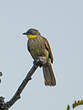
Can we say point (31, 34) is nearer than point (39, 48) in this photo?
No

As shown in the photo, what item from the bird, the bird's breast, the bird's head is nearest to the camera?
the bird

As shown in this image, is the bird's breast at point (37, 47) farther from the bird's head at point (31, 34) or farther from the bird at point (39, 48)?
the bird's head at point (31, 34)

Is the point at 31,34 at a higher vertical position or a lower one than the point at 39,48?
higher

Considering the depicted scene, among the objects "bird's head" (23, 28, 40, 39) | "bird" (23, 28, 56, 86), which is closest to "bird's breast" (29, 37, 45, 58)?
"bird" (23, 28, 56, 86)

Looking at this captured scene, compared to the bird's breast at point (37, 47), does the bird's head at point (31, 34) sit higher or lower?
higher

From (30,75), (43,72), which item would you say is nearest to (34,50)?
(43,72)

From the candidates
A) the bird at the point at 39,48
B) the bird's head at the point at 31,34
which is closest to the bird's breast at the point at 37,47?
the bird at the point at 39,48

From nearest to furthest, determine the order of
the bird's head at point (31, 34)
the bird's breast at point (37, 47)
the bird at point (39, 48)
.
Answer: the bird at point (39, 48), the bird's breast at point (37, 47), the bird's head at point (31, 34)

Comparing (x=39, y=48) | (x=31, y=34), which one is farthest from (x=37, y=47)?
(x=31, y=34)

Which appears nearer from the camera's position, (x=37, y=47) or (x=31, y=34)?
(x=37, y=47)

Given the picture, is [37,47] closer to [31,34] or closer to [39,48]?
[39,48]

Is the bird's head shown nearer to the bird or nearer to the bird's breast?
the bird

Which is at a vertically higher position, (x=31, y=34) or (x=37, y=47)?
(x=31, y=34)

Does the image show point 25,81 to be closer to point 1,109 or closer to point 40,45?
→ point 1,109
